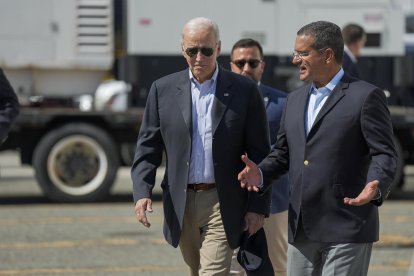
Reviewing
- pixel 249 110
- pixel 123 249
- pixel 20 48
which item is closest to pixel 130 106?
pixel 20 48

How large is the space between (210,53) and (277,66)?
29.5ft

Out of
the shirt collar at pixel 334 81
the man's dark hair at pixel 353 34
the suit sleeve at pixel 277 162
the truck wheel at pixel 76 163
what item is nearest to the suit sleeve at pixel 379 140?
the shirt collar at pixel 334 81

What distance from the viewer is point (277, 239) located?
7.39 m

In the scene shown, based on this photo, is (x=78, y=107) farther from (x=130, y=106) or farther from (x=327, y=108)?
(x=327, y=108)

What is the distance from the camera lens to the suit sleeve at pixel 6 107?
6.58 m

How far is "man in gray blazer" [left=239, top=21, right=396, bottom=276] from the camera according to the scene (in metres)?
5.52

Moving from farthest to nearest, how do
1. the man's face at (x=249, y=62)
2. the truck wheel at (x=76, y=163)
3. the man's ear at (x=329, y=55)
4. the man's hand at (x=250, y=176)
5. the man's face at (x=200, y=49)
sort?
the truck wheel at (x=76, y=163) < the man's face at (x=249, y=62) < the man's face at (x=200, y=49) < the man's hand at (x=250, y=176) < the man's ear at (x=329, y=55)

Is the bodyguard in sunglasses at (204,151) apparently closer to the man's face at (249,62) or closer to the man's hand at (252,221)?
the man's hand at (252,221)

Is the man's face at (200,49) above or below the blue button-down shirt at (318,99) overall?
above

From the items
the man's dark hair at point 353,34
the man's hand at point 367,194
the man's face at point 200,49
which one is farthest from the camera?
the man's dark hair at point 353,34

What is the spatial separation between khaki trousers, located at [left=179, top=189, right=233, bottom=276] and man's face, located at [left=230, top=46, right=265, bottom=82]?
1.69 m

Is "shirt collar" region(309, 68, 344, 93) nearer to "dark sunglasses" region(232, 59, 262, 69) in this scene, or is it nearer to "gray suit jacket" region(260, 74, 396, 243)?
"gray suit jacket" region(260, 74, 396, 243)

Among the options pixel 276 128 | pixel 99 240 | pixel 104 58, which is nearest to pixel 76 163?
pixel 104 58

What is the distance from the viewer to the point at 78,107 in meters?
14.9
